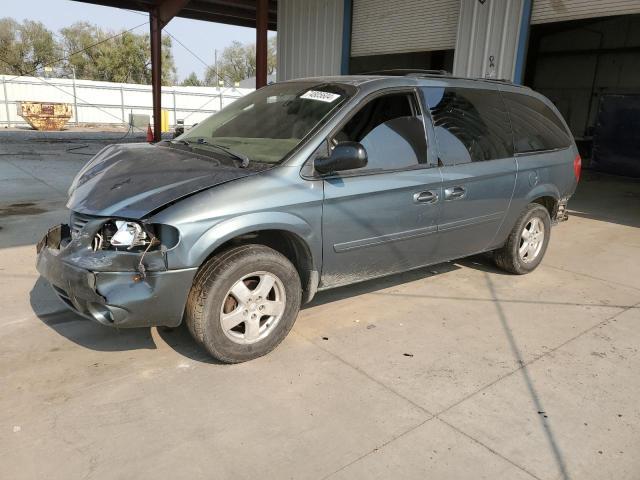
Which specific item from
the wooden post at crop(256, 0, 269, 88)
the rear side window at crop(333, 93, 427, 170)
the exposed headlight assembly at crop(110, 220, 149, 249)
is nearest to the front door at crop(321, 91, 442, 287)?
the rear side window at crop(333, 93, 427, 170)

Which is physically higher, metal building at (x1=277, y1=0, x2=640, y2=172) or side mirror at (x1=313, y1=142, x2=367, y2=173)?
metal building at (x1=277, y1=0, x2=640, y2=172)

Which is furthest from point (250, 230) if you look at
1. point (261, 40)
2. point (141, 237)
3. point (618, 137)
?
point (618, 137)

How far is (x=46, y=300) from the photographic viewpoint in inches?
168

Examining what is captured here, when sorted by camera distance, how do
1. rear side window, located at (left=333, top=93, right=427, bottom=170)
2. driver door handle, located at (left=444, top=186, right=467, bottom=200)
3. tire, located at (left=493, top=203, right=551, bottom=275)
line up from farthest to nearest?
1. tire, located at (left=493, top=203, right=551, bottom=275)
2. driver door handle, located at (left=444, top=186, right=467, bottom=200)
3. rear side window, located at (left=333, top=93, right=427, bottom=170)

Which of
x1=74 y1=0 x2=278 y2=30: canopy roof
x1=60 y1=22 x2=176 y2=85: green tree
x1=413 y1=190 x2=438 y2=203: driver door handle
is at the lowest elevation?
x1=413 y1=190 x2=438 y2=203: driver door handle

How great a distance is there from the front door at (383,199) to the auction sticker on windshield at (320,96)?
0.75 feet

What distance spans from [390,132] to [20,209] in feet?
19.4

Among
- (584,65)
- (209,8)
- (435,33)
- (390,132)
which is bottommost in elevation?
(390,132)

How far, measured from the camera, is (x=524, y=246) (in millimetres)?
5207

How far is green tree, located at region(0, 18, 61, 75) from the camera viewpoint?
50.4m

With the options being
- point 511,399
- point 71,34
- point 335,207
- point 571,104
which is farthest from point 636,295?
point 71,34

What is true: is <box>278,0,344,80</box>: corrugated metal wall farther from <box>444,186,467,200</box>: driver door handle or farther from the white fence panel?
the white fence panel

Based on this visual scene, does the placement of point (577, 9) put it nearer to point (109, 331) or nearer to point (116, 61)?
point (109, 331)

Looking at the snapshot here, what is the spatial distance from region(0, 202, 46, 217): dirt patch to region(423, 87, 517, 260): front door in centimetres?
571
